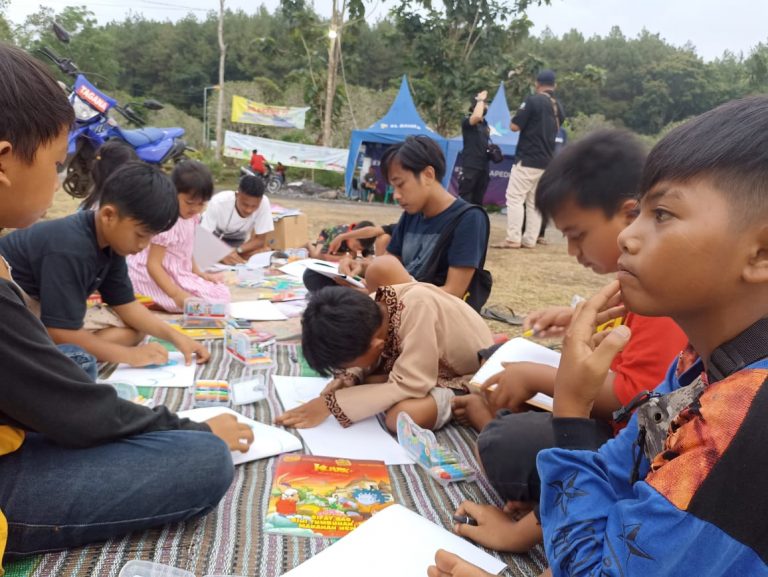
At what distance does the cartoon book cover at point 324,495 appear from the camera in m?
1.28

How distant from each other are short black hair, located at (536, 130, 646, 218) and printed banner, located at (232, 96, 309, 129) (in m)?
12.9

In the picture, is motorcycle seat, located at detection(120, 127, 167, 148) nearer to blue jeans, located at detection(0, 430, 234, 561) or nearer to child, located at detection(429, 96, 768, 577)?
blue jeans, located at detection(0, 430, 234, 561)

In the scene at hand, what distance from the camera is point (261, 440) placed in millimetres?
1605

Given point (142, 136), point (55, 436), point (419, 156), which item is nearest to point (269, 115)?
point (142, 136)

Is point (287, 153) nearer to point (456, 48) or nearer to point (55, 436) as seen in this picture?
point (456, 48)

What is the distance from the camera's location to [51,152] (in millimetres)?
1028

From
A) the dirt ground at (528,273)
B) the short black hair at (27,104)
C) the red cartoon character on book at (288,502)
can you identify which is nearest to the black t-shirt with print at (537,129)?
the dirt ground at (528,273)

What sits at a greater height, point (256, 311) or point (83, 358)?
point (83, 358)

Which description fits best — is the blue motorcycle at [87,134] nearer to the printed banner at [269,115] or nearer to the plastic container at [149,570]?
the plastic container at [149,570]

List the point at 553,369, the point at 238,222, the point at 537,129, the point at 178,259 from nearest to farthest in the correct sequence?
the point at 553,369
the point at 178,259
the point at 238,222
the point at 537,129

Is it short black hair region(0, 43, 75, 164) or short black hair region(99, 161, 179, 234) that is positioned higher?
short black hair region(0, 43, 75, 164)

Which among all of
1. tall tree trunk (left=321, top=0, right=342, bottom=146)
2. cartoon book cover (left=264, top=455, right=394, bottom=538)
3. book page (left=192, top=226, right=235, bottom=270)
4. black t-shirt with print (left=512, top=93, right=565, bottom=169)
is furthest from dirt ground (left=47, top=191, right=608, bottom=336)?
tall tree trunk (left=321, top=0, right=342, bottom=146)

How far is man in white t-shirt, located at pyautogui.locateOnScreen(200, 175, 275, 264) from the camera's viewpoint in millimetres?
3984

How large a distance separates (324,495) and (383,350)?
0.61 meters
